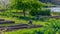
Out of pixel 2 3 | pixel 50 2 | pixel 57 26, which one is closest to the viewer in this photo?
pixel 57 26

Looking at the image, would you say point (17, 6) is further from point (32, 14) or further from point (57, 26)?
point (57, 26)

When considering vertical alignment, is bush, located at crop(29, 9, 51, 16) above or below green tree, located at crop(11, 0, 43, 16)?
below

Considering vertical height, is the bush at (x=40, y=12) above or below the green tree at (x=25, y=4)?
below

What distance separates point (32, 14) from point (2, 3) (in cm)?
649

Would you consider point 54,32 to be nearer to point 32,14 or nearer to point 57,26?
point 57,26

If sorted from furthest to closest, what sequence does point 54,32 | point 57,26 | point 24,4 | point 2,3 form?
point 2,3, point 24,4, point 57,26, point 54,32

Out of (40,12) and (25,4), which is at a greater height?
(25,4)

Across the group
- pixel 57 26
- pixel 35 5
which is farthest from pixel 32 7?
pixel 57 26

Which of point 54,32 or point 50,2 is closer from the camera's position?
point 54,32

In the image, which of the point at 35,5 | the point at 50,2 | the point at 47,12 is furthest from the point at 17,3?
the point at 50,2

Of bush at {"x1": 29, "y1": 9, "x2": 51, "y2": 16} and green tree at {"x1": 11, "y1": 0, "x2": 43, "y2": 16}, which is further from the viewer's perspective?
bush at {"x1": 29, "y1": 9, "x2": 51, "y2": 16}

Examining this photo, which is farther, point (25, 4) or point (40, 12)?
point (40, 12)

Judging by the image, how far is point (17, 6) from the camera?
70.0 ft

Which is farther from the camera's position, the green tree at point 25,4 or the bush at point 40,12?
the bush at point 40,12
